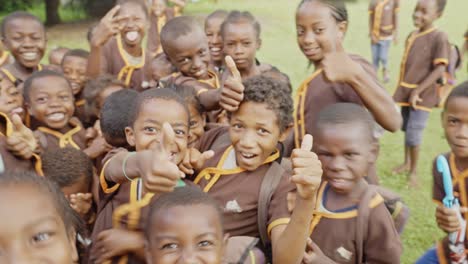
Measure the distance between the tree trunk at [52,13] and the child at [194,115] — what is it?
44.9ft

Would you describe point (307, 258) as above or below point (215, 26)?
below

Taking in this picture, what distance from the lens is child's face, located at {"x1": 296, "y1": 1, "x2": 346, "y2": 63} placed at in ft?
7.91

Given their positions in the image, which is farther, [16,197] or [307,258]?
[307,258]

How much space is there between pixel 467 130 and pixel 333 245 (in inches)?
30.3

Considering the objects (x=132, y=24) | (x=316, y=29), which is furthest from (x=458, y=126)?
(x=132, y=24)

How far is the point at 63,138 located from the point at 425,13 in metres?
3.61

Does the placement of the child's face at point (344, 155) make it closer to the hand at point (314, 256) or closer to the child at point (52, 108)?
the hand at point (314, 256)

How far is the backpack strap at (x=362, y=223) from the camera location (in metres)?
1.82

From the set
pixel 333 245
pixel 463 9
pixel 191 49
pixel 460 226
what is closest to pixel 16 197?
pixel 333 245

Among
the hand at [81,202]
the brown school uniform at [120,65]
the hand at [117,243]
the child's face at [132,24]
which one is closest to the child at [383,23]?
the child's face at [132,24]

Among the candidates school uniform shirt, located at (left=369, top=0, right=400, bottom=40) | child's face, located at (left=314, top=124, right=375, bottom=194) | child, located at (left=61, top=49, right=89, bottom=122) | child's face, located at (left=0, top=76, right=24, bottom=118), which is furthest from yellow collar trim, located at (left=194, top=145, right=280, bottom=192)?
school uniform shirt, located at (left=369, top=0, right=400, bottom=40)

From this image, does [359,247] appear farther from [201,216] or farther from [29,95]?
[29,95]

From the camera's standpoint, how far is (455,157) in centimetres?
210

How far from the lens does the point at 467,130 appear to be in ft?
6.65
